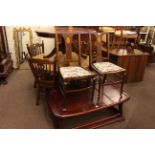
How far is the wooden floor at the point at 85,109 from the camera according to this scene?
1.94 m

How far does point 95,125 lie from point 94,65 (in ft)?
2.87

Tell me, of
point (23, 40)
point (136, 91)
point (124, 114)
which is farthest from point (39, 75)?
point (23, 40)

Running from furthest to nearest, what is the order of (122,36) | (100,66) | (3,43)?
(122,36)
(3,43)
(100,66)

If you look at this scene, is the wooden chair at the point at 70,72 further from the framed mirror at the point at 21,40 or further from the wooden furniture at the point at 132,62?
the framed mirror at the point at 21,40

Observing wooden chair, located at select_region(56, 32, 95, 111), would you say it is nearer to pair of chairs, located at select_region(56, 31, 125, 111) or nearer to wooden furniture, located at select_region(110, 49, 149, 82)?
pair of chairs, located at select_region(56, 31, 125, 111)

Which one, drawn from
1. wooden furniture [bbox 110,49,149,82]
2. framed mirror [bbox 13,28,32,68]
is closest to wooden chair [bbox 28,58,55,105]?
wooden furniture [bbox 110,49,149,82]

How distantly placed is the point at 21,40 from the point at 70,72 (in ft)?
9.40

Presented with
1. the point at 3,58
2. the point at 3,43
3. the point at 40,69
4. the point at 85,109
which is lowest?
the point at 85,109

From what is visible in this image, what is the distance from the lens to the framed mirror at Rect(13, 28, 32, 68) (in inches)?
146

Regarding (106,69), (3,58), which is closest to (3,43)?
(3,58)

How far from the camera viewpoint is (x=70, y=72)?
201cm

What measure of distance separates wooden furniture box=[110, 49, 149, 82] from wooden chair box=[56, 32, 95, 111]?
1112 millimetres

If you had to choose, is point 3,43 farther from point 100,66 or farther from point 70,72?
point 100,66

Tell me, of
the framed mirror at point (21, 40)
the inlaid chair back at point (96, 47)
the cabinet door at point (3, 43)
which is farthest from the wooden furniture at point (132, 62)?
the cabinet door at point (3, 43)
